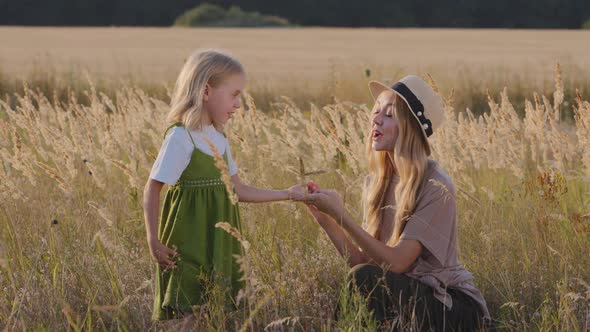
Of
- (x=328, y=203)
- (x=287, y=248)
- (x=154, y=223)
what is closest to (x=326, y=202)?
(x=328, y=203)

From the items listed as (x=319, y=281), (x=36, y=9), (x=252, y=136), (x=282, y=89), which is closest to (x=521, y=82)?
(x=282, y=89)

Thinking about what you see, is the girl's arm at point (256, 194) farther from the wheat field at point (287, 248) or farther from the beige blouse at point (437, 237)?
the beige blouse at point (437, 237)

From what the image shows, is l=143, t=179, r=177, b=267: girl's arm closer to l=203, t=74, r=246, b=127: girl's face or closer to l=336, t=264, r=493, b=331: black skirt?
l=203, t=74, r=246, b=127: girl's face

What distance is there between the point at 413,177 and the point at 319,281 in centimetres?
66

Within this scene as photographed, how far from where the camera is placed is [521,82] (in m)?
11.6

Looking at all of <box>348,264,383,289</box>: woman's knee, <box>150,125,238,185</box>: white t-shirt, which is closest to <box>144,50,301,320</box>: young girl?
<box>150,125,238,185</box>: white t-shirt

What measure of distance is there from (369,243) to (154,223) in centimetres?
73

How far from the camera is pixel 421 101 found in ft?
10.9

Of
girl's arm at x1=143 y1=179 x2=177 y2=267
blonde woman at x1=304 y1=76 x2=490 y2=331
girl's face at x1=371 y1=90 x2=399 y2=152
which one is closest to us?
girl's arm at x1=143 y1=179 x2=177 y2=267

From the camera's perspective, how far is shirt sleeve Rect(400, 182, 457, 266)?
10.6 feet

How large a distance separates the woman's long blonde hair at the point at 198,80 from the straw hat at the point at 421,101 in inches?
23.4

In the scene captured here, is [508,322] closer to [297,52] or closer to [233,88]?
[233,88]

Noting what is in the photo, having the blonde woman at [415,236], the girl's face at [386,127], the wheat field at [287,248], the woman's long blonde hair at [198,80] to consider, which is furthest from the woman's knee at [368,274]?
the woman's long blonde hair at [198,80]

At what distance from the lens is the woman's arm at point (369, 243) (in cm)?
314
